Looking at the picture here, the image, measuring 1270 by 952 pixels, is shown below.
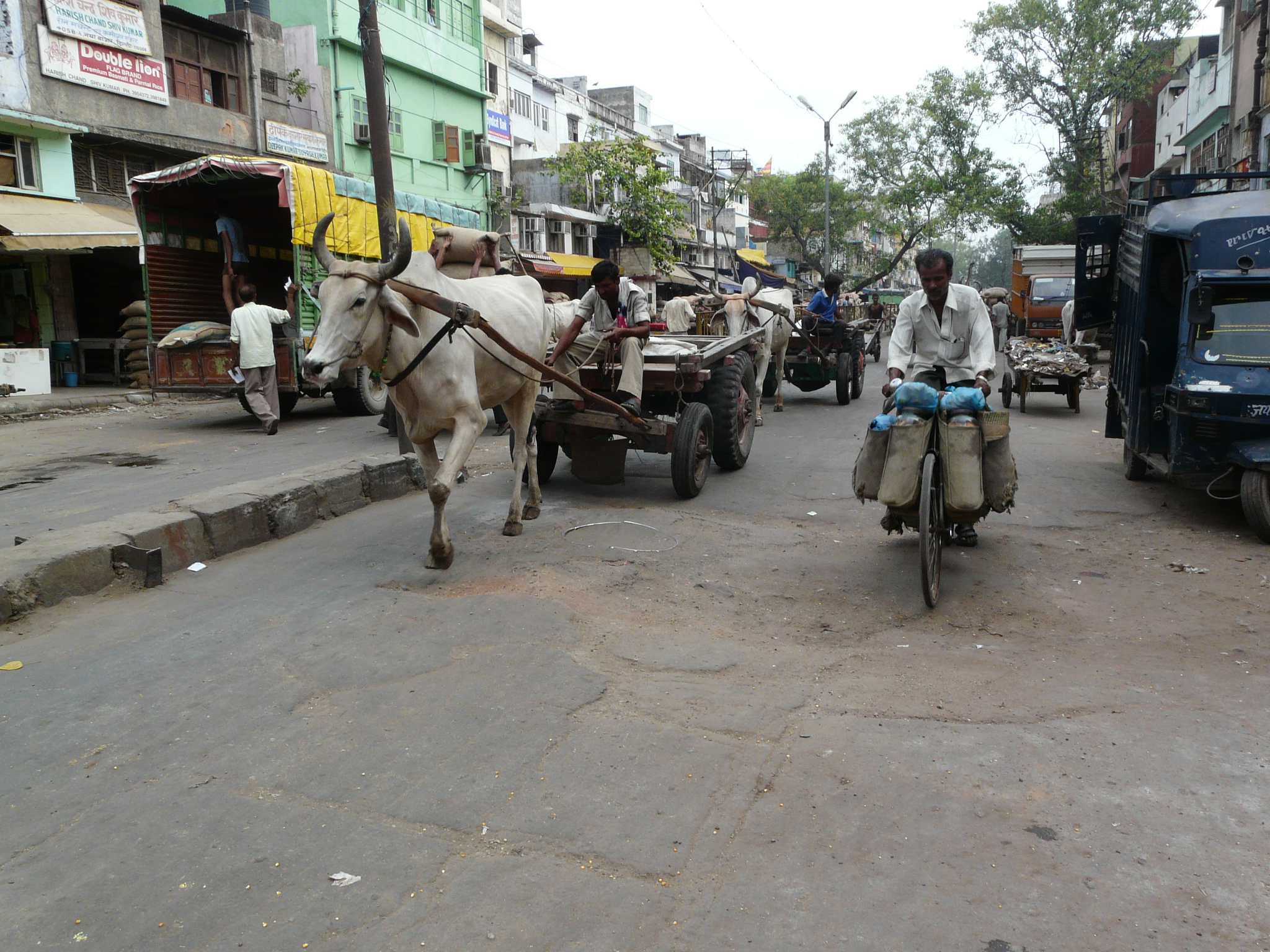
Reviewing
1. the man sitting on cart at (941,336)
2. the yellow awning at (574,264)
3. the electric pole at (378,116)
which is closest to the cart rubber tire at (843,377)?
the electric pole at (378,116)

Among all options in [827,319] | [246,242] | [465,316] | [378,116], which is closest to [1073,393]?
[827,319]

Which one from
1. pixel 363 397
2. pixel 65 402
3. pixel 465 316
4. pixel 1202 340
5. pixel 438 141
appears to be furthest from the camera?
pixel 438 141

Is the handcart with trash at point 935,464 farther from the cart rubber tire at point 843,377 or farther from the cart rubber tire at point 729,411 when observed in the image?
the cart rubber tire at point 843,377

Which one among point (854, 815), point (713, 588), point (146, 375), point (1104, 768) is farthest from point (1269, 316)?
point (146, 375)

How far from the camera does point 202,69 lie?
22469 mm

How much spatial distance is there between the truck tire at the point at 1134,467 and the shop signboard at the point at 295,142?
2193cm

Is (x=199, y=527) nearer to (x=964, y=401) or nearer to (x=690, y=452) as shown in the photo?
(x=690, y=452)

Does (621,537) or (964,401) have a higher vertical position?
(964,401)

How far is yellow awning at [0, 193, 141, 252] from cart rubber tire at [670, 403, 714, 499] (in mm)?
12681

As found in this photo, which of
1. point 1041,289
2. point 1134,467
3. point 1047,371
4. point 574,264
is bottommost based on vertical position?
point 1134,467

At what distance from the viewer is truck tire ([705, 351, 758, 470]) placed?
28.8 feet

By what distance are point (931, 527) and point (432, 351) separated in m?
3.11

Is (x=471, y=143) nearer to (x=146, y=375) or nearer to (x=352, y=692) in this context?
(x=146, y=375)

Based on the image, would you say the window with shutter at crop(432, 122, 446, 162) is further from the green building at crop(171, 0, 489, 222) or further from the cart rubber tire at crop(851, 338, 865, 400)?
the cart rubber tire at crop(851, 338, 865, 400)
